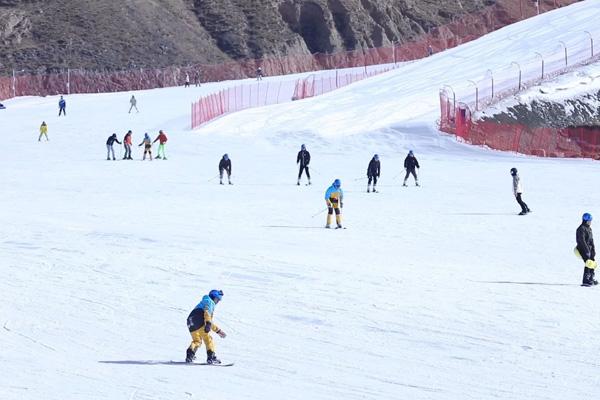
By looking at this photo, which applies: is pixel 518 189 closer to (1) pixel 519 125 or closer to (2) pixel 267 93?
(1) pixel 519 125

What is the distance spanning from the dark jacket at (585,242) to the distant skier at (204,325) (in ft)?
20.6

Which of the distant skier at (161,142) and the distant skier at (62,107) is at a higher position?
→ the distant skier at (62,107)

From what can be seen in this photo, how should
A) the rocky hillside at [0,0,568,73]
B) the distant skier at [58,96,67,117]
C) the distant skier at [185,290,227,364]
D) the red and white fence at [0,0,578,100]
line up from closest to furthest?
the distant skier at [185,290,227,364], the distant skier at [58,96,67,117], the red and white fence at [0,0,578,100], the rocky hillside at [0,0,568,73]

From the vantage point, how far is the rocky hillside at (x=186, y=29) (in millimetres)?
70125

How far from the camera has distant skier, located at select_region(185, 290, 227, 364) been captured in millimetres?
12602

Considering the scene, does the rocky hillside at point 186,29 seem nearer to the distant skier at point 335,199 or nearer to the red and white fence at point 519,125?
the red and white fence at point 519,125

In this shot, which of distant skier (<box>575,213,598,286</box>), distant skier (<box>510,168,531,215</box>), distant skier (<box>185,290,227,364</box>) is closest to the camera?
distant skier (<box>185,290,227,364</box>)

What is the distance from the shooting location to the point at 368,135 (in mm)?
42469

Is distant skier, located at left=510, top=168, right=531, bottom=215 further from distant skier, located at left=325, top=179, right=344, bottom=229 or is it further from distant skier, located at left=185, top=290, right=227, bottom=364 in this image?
distant skier, located at left=185, top=290, right=227, bottom=364

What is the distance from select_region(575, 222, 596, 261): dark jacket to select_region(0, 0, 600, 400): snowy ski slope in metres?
0.60

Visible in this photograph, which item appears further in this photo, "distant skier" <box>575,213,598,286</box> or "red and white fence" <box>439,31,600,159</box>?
"red and white fence" <box>439,31,600,159</box>

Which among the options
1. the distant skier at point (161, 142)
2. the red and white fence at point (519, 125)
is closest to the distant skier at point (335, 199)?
the distant skier at point (161, 142)

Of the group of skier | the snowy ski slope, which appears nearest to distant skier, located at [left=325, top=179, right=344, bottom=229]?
the snowy ski slope

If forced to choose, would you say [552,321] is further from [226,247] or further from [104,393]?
[226,247]
